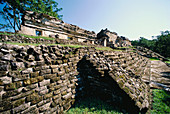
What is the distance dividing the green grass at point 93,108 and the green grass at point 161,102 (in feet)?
3.85

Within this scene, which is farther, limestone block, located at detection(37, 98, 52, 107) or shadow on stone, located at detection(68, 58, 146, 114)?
shadow on stone, located at detection(68, 58, 146, 114)

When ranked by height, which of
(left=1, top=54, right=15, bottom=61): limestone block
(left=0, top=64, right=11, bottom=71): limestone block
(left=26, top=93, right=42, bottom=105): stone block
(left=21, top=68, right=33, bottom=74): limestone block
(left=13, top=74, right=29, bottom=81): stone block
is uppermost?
(left=1, top=54, right=15, bottom=61): limestone block

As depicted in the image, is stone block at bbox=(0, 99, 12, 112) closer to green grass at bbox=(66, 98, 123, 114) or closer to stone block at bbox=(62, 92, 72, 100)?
stone block at bbox=(62, 92, 72, 100)

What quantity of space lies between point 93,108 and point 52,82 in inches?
67.5

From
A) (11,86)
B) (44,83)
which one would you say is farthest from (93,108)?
(11,86)

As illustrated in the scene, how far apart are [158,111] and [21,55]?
14.3 ft

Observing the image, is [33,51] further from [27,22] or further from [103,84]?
[27,22]

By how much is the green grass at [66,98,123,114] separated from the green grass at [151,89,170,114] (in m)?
1.17

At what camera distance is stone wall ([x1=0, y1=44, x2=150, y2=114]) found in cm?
172

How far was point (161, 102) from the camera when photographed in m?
2.41

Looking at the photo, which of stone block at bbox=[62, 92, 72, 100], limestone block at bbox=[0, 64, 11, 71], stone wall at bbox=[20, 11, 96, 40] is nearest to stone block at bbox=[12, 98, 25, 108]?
limestone block at bbox=[0, 64, 11, 71]

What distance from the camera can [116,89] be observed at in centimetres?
255

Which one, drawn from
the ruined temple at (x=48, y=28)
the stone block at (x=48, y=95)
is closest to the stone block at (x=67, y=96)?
the stone block at (x=48, y=95)

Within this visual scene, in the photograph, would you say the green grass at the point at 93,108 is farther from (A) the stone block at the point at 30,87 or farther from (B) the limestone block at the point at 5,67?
(B) the limestone block at the point at 5,67
